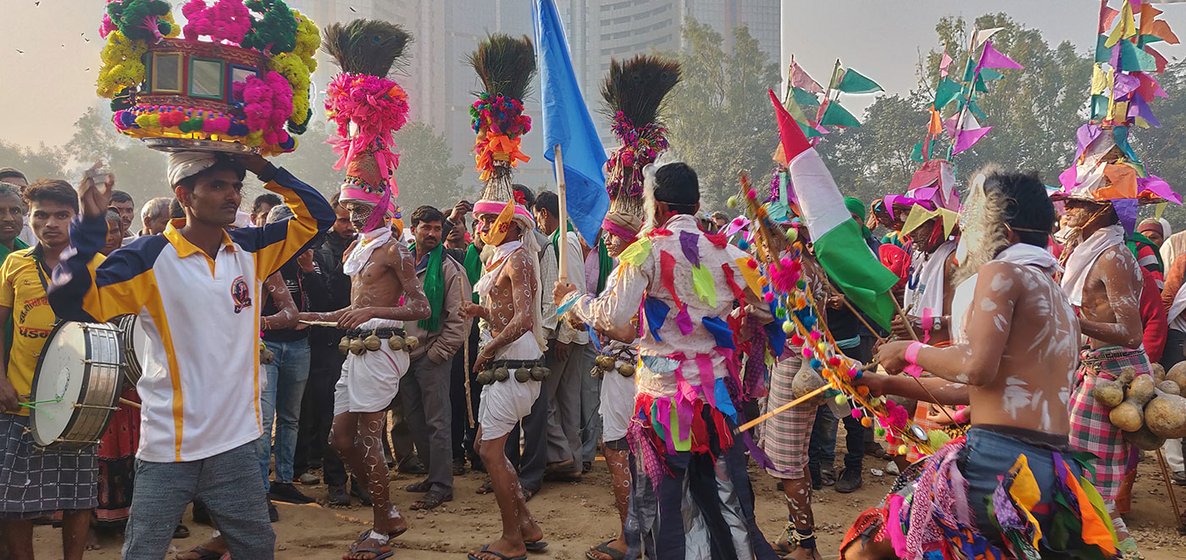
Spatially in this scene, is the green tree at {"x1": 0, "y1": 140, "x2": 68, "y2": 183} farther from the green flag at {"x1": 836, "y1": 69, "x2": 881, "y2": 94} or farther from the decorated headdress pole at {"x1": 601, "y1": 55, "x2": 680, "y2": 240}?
the green flag at {"x1": 836, "y1": 69, "x2": 881, "y2": 94}

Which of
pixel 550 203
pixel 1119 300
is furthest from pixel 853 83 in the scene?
pixel 550 203

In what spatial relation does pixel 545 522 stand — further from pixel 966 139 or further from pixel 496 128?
pixel 966 139

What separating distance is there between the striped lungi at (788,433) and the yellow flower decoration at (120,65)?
3.86 m

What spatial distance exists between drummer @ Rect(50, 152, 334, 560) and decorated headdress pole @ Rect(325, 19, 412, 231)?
7.48ft

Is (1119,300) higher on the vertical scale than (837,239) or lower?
lower

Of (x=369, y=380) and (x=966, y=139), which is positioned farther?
(x=966, y=139)

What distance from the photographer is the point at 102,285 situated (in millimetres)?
3098

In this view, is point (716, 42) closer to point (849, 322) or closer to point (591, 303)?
point (849, 322)

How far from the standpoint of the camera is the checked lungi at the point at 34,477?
4309 millimetres

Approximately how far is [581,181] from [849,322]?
3.02 metres

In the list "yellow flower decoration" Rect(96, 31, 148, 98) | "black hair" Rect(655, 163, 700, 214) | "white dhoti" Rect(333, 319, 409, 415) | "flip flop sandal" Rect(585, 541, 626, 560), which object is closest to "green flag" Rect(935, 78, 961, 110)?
"black hair" Rect(655, 163, 700, 214)

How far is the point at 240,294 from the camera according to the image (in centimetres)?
349

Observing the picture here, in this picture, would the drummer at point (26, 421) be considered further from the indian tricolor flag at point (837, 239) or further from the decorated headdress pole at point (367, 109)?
the indian tricolor flag at point (837, 239)

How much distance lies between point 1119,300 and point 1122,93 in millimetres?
1747
